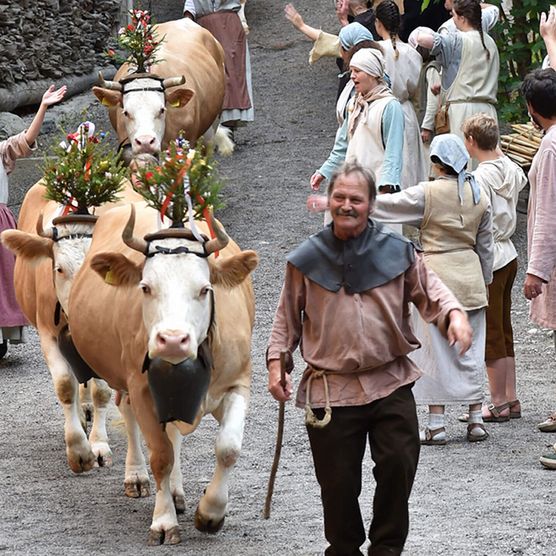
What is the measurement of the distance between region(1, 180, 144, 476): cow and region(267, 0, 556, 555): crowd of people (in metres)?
1.68

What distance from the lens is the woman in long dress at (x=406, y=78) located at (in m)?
11.0

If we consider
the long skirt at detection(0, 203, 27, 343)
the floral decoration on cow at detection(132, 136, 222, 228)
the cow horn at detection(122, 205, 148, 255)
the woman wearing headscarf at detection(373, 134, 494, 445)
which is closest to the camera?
the cow horn at detection(122, 205, 148, 255)

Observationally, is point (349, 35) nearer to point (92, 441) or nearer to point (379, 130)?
point (379, 130)

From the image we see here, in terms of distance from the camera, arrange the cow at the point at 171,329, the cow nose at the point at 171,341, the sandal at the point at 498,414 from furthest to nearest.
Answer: the sandal at the point at 498,414, the cow at the point at 171,329, the cow nose at the point at 171,341

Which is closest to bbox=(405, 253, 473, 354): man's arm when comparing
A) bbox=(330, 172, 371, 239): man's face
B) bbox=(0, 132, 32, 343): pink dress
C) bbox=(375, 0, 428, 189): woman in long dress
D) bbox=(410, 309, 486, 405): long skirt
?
bbox=(330, 172, 371, 239): man's face

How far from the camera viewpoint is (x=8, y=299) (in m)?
10.8

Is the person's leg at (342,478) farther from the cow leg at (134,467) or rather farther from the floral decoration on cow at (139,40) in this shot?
the floral decoration on cow at (139,40)

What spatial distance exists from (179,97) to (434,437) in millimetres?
4580

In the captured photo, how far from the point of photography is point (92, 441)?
8.17m

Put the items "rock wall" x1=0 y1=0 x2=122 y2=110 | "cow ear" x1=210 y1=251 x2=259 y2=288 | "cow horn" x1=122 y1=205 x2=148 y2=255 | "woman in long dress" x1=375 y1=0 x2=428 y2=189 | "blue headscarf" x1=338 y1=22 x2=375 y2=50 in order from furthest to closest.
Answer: "rock wall" x1=0 y1=0 x2=122 y2=110
"woman in long dress" x1=375 y1=0 x2=428 y2=189
"blue headscarf" x1=338 y1=22 x2=375 y2=50
"cow ear" x1=210 y1=251 x2=259 y2=288
"cow horn" x1=122 y1=205 x2=148 y2=255

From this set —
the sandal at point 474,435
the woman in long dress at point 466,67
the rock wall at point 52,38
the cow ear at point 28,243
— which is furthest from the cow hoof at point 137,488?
the rock wall at point 52,38

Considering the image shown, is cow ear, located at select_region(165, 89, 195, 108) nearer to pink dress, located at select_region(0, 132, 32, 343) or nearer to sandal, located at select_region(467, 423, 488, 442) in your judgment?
pink dress, located at select_region(0, 132, 32, 343)

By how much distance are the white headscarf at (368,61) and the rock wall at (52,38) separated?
29.6 feet

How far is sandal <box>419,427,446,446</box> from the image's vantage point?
7.92 meters
